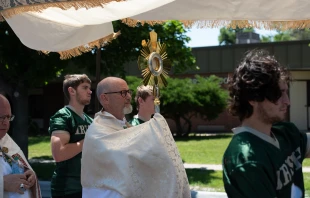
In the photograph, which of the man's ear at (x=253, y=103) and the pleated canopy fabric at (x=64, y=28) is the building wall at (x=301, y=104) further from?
the man's ear at (x=253, y=103)

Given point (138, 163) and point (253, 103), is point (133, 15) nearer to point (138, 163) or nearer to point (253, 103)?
point (138, 163)

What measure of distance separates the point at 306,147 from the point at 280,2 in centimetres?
162

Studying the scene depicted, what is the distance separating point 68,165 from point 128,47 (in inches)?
298

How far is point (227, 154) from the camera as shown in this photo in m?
2.27

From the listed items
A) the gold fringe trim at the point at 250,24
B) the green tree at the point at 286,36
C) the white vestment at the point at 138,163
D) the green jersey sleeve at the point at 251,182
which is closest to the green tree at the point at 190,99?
the gold fringe trim at the point at 250,24

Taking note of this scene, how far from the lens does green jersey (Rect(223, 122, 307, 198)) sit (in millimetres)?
2146

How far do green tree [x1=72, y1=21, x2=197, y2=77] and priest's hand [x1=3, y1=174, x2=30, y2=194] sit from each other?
7079 millimetres

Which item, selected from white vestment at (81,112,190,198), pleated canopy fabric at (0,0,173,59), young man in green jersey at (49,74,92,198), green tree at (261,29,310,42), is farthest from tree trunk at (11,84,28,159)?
green tree at (261,29,310,42)

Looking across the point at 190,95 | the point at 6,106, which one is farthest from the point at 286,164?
the point at 190,95

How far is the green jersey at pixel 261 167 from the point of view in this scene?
7.04ft

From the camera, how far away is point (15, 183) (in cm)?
370

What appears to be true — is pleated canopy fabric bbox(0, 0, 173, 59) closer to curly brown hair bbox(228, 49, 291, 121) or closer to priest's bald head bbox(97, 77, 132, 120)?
priest's bald head bbox(97, 77, 132, 120)

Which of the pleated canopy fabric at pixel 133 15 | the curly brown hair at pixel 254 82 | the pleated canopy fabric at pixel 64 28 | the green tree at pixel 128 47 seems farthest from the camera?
the green tree at pixel 128 47

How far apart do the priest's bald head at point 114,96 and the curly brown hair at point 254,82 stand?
1603 mm
